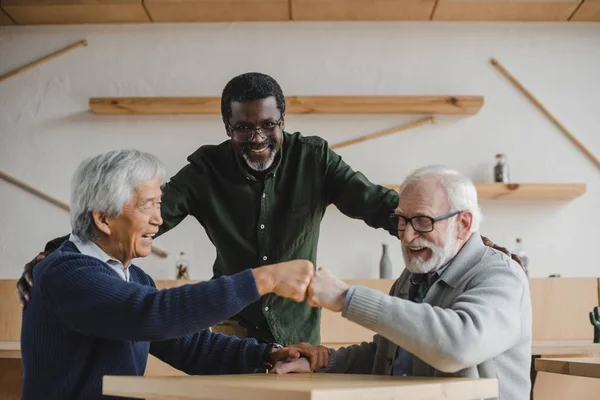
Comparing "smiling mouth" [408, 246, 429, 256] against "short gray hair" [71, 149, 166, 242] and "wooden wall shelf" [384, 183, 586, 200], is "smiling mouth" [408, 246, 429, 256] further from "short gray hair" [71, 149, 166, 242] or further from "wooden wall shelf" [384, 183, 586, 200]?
"wooden wall shelf" [384, 183, 586, 200]

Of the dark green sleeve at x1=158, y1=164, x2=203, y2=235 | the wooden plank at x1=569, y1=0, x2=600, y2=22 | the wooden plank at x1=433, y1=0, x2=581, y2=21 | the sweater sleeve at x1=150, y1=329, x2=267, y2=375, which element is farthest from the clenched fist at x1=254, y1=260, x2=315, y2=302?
the wooden plank at x1=569, y1=0, x2=600, y2=22

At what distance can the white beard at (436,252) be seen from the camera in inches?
86.0

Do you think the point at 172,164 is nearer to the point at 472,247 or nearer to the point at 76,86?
the point at 76,86

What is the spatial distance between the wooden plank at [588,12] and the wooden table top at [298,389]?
4.21 metres

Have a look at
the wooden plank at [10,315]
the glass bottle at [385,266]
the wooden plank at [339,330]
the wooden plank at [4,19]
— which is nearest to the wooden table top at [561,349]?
the wooden plank at [339,330]

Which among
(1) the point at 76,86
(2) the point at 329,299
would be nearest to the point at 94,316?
(2) the point at 329,299

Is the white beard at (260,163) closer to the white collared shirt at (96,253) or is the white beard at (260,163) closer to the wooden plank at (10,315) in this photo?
the white collared shirt at (96,253)

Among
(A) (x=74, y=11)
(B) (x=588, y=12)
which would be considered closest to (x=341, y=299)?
(A) (x=74, y=11)

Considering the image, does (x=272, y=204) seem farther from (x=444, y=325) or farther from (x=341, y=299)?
(x=444, y=325)

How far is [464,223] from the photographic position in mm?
2211

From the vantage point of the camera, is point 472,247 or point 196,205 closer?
point 472,247

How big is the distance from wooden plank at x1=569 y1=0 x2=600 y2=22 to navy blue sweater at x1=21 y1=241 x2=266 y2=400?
4.32 meters

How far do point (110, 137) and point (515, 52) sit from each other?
2.92m

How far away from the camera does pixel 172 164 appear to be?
5402 millimetres
